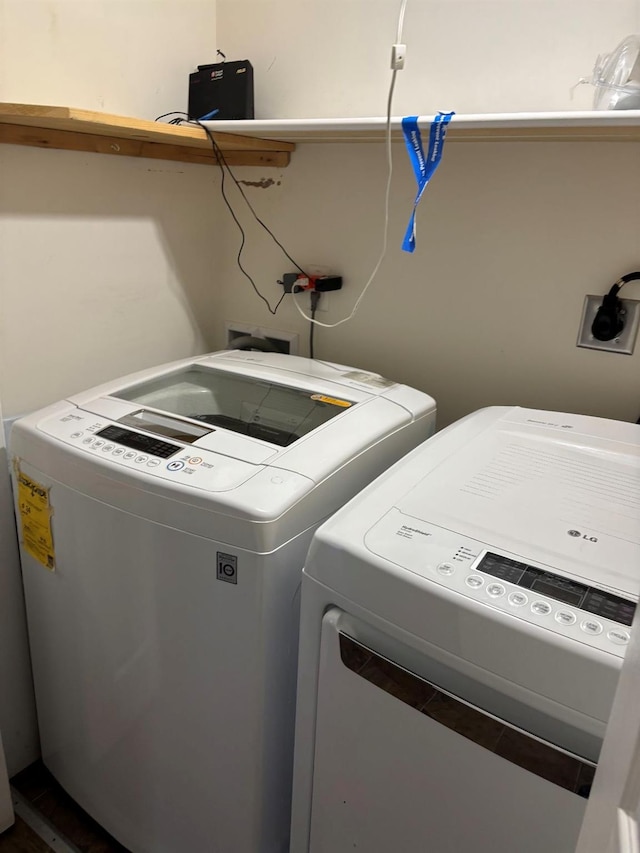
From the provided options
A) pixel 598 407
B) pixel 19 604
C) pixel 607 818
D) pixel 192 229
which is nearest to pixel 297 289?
pixel 192 229

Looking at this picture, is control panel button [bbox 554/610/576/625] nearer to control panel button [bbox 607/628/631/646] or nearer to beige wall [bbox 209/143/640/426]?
control panel button [bbox 607/628/631/646]

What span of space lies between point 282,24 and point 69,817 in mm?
1931

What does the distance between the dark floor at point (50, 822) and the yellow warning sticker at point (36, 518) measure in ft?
2.19

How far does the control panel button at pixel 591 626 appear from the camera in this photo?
2.07 feet

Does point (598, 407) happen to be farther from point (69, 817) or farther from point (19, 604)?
point (69, 817)

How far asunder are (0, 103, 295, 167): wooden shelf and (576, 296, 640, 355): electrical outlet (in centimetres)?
84

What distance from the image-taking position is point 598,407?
131cm

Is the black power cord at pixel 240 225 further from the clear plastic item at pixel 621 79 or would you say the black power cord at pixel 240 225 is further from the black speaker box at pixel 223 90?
the clear plastic item at pixel 621 79

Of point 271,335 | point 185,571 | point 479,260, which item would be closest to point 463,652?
point 185,571

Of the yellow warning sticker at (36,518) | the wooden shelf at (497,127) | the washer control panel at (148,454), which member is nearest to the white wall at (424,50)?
the wooden shelf at (497,127)

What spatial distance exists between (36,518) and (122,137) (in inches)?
34.7

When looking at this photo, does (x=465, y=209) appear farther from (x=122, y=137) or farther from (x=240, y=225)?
(x=122, y=137)

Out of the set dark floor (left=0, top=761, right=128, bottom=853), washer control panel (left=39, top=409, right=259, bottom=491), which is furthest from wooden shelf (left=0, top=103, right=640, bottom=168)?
dark floor (left=0, top=761, right=128, bottom=853)

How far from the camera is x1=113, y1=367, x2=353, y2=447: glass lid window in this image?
1.15 meters
